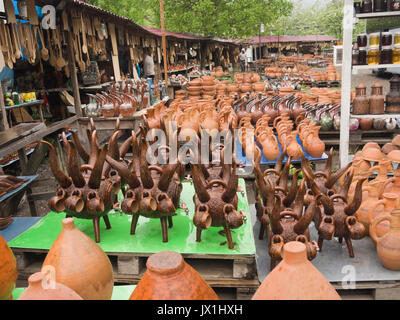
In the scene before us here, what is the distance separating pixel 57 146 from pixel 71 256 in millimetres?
4727

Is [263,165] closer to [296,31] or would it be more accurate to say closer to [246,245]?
[246,245]

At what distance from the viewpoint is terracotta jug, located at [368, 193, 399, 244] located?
239 cm

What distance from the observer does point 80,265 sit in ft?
3.89

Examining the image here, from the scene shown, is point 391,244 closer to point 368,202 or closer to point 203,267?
point 368,202

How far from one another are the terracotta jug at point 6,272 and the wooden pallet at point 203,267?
4.00ft

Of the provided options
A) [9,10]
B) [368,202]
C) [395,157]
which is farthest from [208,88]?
[368,202]

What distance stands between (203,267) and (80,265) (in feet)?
4.52

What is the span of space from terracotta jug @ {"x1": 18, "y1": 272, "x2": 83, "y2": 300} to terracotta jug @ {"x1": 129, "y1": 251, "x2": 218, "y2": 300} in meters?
0.18

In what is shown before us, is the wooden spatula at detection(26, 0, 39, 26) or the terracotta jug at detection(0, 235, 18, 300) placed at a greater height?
the wooden spatula at detection(26, 0, 39, 26)

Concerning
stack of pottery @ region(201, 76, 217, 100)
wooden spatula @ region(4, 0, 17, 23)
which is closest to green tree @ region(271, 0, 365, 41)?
stack of pottery @ region(201, 76, 217, 100)

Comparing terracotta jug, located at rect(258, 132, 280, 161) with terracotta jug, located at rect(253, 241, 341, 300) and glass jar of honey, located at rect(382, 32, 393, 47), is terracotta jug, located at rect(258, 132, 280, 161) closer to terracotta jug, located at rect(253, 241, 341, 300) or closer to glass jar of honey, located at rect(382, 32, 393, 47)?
glass jar of honey, located at rect(382, 32, 393, 47)

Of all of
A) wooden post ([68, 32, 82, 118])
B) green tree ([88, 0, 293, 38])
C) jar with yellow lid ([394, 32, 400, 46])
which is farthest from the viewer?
green tree ([88, 0, 293, 38])

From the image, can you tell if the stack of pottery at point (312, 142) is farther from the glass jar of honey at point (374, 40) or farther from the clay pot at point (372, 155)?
the glass jar of honey at point (374, 40)
